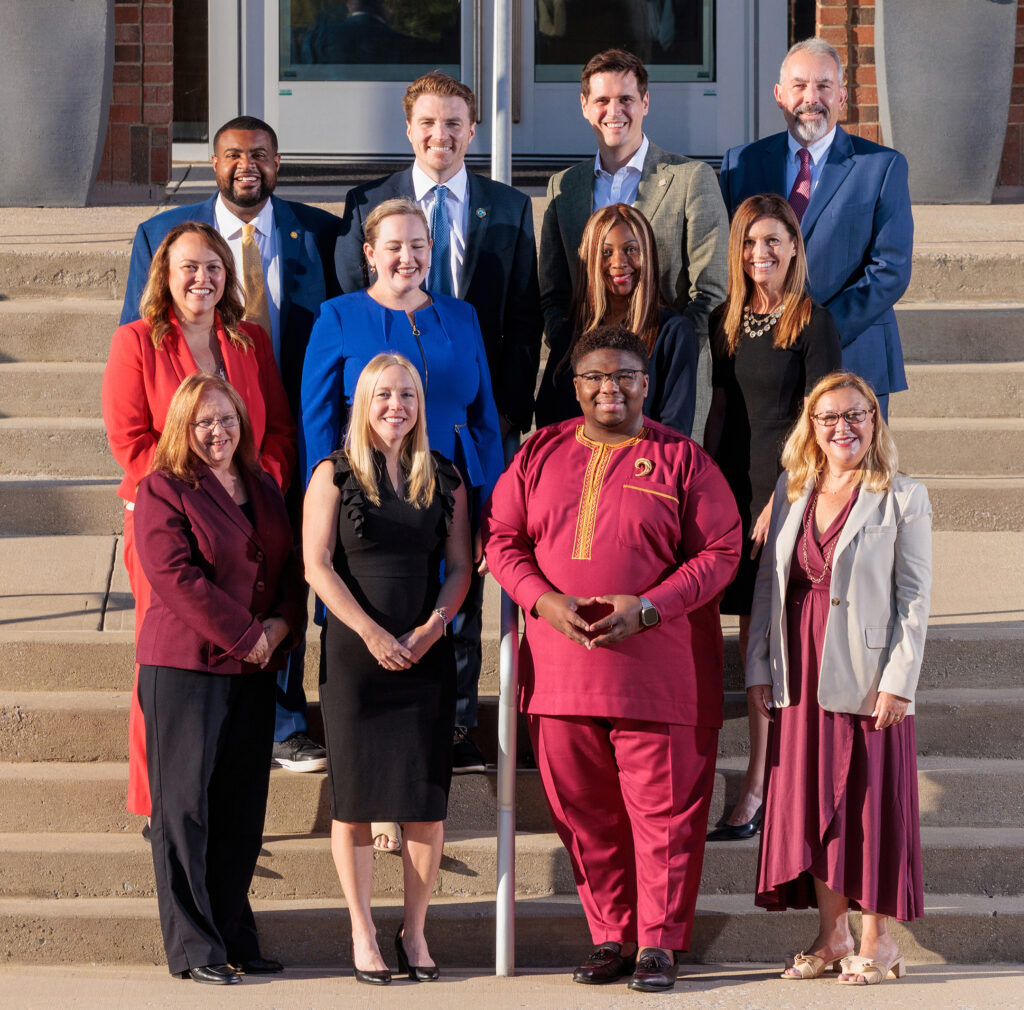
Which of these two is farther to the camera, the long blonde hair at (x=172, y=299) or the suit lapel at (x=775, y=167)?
the suit lapel at (x=775, y=167)

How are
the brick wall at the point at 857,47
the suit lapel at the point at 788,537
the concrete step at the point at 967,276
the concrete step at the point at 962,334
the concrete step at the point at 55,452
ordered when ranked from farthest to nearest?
the brick wall at the point at 857,47 < the concrete step at the point at 967,276 < the concrete step at the point at 962,334 < the concrete step at the point at 55,452 < the suit lapel at the point at 788,537

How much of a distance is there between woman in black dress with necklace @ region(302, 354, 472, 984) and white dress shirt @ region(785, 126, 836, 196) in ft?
4.87

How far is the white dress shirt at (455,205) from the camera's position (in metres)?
4.79

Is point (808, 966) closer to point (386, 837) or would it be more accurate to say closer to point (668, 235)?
point (386, 837)

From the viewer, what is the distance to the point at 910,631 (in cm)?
421

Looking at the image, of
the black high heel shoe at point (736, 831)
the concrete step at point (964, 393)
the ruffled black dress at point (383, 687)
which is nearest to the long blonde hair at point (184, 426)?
the ruffled black dress at point (383, 687)

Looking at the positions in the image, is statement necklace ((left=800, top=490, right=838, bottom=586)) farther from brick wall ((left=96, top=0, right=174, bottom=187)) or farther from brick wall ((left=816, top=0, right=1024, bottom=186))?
brick wall ((left=96, top=0, right=174, bottom=187))

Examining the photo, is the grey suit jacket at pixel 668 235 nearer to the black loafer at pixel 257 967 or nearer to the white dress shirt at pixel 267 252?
the white dress shirt at pixel 267 252

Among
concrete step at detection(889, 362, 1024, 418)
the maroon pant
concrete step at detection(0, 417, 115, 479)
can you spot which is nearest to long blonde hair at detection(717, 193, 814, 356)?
the maroon pant

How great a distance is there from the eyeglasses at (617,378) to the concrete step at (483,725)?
1.19 meters

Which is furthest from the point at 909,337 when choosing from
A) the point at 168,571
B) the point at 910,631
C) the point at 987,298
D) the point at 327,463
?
the point at 168,571

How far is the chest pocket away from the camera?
424 cm

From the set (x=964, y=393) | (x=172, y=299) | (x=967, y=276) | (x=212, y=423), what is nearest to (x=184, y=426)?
(x=212, y=423)

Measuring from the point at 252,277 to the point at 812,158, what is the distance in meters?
1.73
